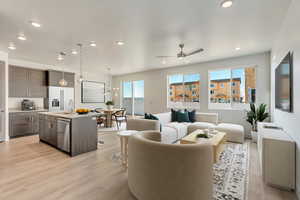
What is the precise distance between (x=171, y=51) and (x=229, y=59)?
7.71 ft

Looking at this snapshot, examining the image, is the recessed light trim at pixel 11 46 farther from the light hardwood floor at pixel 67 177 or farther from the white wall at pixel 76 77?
the light hardwood floor at pixel 67 177

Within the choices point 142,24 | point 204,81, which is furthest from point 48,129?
point 204,81

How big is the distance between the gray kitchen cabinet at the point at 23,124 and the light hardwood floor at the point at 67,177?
1.41 metres

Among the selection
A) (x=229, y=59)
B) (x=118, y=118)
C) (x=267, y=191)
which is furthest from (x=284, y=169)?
(x=118, y=118)

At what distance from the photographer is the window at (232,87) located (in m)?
4.85

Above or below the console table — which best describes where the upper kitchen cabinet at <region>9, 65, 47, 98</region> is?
above

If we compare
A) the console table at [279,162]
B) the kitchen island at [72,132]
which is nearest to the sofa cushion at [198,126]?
the console table at [279,162]

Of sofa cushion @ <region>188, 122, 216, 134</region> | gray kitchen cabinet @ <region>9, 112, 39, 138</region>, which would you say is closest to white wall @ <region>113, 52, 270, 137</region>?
sofa cushion @ <region>188, 122, 216, 134</region>

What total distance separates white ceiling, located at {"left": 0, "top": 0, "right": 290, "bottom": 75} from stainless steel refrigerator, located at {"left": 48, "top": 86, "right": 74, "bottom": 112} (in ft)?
6.36

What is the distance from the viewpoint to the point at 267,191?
2.01m

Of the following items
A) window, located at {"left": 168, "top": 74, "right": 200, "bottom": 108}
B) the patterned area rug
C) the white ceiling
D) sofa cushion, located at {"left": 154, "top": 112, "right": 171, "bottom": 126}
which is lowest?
the patterned area rug

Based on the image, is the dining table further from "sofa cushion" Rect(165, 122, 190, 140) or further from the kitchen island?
"sofa cushion" Rect(165, 122, 190, 140)

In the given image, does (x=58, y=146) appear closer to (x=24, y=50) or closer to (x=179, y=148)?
(x=24, y=50)

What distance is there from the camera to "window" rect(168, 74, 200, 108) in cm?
599
